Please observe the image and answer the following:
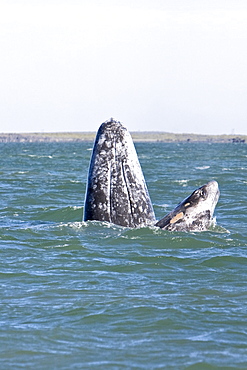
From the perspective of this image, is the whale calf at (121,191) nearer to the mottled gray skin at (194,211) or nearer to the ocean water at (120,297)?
the mottled gray skin at (194,211)

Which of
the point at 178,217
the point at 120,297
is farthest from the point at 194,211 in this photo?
the point at 120,297

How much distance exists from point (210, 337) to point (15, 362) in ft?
5.60

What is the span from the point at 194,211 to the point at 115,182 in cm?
124

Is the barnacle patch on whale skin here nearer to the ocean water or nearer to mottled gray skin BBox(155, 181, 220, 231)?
mottled gray skin BBox(155, 181, 220, 231)

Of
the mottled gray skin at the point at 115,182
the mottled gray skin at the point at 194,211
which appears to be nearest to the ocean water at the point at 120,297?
the mottled gray skin at the point at 194,211

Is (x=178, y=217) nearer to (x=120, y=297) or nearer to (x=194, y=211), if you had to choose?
(x=194, y=211)

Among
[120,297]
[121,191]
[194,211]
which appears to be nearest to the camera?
[120,297]

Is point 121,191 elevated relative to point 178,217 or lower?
elevated

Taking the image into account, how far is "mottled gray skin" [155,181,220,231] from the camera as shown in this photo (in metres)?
10.3

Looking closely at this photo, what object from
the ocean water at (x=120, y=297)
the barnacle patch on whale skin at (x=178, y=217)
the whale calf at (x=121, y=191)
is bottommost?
the ocean water at (x=120, y=297)

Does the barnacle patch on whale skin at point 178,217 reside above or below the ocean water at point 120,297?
above

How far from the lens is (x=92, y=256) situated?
978cm

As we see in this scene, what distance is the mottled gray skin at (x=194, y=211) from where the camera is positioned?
10.3m

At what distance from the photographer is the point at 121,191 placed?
10031 mm
